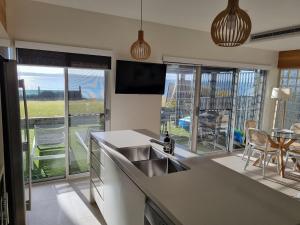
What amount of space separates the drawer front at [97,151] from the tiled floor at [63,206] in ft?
2.37

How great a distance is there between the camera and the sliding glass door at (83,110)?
3570mm

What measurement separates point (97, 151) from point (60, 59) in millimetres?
1589

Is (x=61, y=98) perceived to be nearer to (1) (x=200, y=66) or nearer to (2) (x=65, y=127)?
(2) (x=65, y=127)

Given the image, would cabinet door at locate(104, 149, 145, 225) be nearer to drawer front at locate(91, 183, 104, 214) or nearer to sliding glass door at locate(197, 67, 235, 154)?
drawer front at locate(91, 183, 104, 214)

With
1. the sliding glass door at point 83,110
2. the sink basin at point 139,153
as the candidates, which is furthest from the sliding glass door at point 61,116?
the sink basin at point 139,153

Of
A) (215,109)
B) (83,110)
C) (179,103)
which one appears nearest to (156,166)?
(83,110)

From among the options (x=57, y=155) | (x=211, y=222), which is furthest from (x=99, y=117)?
(x=211, y=222)

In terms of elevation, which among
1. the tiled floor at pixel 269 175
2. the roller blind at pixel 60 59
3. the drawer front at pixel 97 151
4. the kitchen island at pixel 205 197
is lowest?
the tiled floor at pixel 269 175

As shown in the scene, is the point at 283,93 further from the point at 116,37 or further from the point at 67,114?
the point at 67,114

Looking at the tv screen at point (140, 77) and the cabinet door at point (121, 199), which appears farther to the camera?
the tv screen at point (140, 77)

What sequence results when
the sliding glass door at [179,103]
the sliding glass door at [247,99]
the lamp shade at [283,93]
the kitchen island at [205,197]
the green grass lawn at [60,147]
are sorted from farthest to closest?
the sliding glass door at [247,99]
the lamp shade at [283,93]
the sliding glass door at [179,103]
the green grass lawn at [60,147]
the kitchen island at [205,197]

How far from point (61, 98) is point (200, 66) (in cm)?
279

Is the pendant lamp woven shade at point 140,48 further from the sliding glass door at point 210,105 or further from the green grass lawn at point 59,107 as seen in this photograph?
the sliding glass door at point 210,105

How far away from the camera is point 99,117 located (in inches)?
151
